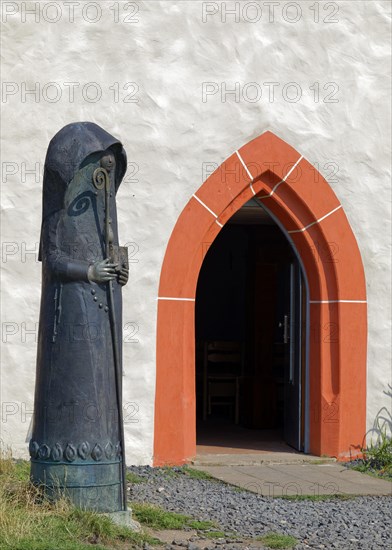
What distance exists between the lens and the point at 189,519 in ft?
21.0

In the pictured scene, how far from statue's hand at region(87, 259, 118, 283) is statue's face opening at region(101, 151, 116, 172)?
0.54 meters

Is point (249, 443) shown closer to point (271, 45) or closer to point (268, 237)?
point (268, 237)

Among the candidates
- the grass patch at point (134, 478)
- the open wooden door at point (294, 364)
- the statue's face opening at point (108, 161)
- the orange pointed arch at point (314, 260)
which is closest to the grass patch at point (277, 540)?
the grass patch at point (134, 478)

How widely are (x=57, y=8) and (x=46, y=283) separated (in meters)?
3.68

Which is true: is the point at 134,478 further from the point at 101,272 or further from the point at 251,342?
the point at 251,342

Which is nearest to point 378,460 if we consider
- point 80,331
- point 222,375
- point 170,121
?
point 170,121

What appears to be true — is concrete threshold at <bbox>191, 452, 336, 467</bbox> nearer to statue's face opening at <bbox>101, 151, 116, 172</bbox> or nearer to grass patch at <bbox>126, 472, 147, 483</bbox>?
grass patch at <bbox>126, 472, 147, 483</bbox>

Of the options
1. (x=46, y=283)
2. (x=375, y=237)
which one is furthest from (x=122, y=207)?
(x=46, y=283)

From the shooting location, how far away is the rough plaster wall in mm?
8633

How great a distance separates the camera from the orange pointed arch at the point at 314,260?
8.98 metres

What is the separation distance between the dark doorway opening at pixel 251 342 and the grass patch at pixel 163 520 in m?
3.43

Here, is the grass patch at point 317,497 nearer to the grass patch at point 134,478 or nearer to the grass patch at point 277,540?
the grass patch at point 134,478

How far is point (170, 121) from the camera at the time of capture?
8.96 metres

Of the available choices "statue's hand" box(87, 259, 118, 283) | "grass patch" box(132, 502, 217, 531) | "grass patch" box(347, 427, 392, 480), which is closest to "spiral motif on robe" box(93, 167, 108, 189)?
"statue's hand" box(87, 259, 118, 283)
